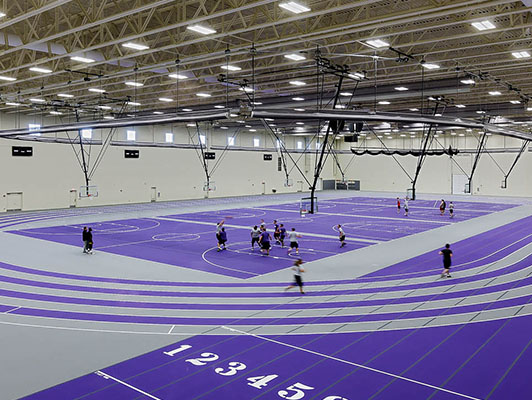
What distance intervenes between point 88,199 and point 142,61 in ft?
87.7

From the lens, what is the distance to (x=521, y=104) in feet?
103

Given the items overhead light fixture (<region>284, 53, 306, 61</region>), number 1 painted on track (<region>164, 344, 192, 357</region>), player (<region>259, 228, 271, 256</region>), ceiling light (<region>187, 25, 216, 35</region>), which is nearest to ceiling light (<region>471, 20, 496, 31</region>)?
overhead light fixture (<region>284, 53, 306, 61</region>)

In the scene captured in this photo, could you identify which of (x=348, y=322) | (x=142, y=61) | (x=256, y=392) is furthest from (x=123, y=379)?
(x=142, y=61)

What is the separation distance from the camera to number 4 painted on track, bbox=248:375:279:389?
8.20 meters

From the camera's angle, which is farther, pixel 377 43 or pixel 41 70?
pixel 41 70

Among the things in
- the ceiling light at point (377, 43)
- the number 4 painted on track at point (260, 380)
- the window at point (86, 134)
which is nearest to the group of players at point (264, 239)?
the ceiling light at point (377, 43)

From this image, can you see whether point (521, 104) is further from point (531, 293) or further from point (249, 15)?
point (249, 15)

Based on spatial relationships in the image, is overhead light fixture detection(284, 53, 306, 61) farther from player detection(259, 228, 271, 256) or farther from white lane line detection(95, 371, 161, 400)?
white lane line detection(95, 371, 161, 400)

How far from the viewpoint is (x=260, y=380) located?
841 cm

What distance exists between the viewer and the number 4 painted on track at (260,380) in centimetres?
820

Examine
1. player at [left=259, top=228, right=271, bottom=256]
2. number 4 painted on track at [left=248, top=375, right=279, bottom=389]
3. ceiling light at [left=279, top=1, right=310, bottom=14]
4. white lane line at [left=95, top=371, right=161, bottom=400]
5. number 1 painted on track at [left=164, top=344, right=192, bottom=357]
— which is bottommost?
number 4 painted on track at [left=248, top=375, right=279, bottom=389]

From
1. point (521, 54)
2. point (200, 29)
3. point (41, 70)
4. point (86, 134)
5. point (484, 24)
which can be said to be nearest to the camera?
point (484, 24)

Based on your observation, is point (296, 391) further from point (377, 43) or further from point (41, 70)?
point (41, 70)

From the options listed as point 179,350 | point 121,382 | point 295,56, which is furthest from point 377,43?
point 121,382
